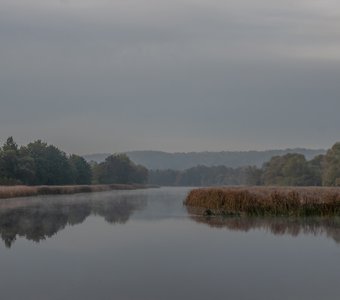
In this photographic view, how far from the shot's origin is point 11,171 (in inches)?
2731

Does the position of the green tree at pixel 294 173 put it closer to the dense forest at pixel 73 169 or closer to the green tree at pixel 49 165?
the dense forest at pixel 73 169

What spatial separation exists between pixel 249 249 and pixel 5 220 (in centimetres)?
1176

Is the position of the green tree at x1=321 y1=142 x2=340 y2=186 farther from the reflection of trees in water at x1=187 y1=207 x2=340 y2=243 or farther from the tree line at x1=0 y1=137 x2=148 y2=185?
the reflection of trees in water at x1=187 y1=207 x2=340 y2=243

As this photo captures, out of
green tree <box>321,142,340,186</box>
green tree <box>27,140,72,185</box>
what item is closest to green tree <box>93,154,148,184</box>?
green tree <box>27,140,72,185</box>

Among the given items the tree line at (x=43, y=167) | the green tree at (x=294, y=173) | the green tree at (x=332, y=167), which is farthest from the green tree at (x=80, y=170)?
the green tree at (x=332, y=167)

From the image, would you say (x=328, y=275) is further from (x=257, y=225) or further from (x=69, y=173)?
(x=69, y=173)

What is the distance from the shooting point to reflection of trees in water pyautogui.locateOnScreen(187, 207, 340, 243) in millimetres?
19703

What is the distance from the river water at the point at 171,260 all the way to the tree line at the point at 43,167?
46.1 metres

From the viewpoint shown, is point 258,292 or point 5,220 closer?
point 258,292

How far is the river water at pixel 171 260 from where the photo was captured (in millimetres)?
10242

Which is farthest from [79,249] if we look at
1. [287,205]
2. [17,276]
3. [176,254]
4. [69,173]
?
[69,173]

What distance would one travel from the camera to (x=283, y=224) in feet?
72.1

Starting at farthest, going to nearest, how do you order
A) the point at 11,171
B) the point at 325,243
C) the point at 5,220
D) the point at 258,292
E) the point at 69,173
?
the point at 69,173
the point at 11,171
the point at 5,220
the point at 325,243
the point at 258,292

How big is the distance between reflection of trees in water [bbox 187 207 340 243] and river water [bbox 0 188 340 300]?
4 centimetres
